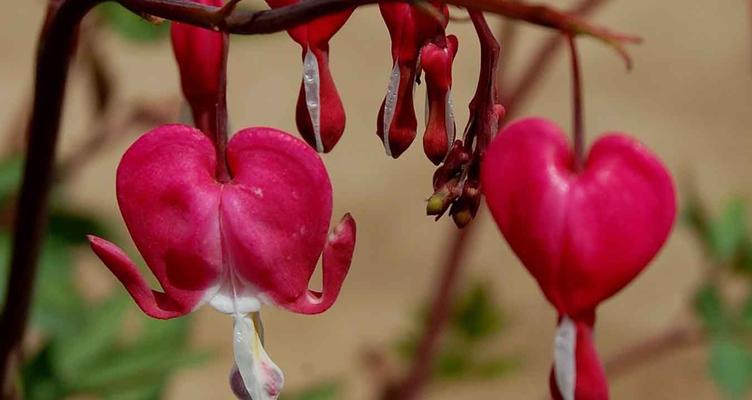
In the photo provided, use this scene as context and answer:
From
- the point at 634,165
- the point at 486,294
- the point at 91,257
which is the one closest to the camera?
the point at 634,165

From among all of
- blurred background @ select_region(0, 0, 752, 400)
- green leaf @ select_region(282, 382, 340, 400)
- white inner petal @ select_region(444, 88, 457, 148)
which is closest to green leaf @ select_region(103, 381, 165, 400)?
blurred background @ select_region(0, 0, 752, 400)

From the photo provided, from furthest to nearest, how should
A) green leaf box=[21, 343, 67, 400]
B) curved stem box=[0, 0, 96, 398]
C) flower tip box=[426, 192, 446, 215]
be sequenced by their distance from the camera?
1. green leaf box=[21, 343, 67, 400]
2. curved stem box=[0, 0, 96, 398]
3. flower tip box=[426, 192, 446, 215]

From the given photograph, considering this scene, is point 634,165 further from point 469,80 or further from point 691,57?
point 691,57

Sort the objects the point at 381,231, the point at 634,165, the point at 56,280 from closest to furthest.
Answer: the point at 634,165, the point at 56,280, the point at 381,231

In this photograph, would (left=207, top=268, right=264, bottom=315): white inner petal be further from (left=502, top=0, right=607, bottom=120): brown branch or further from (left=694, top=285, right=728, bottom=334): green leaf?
(left=694, top=285, right=728, bottom=334): green leaf

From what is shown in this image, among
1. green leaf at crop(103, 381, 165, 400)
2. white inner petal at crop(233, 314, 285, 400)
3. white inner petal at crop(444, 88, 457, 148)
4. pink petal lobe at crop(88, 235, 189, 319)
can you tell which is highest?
white inner petal at crop(444, 88, 457, 148)

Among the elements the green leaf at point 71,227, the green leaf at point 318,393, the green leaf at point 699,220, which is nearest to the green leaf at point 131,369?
the green leaf at point 318,393

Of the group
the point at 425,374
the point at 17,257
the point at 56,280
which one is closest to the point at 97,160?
the point at 56,280
